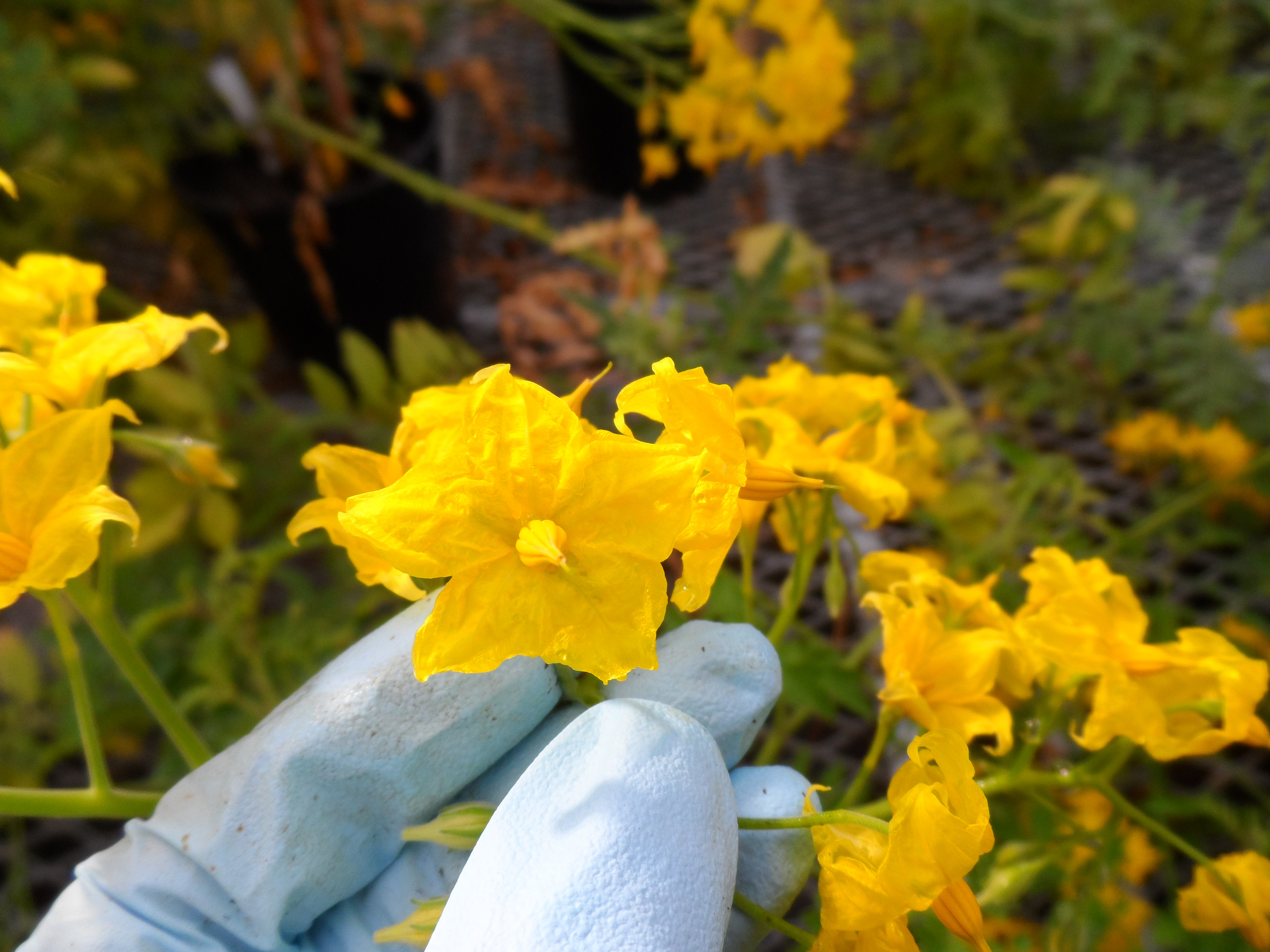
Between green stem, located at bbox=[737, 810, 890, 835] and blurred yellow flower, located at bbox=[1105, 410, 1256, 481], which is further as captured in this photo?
blurred yellow flower, located at bbox=[1105, 410, 1256, 481]

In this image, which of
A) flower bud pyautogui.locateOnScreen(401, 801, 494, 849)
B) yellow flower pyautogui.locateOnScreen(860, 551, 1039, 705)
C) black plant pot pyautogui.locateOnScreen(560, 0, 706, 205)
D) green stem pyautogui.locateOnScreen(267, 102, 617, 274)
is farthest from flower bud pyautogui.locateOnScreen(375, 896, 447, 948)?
black plant pot pyautogui.locateOnScreen(560, 0, 706, 205)

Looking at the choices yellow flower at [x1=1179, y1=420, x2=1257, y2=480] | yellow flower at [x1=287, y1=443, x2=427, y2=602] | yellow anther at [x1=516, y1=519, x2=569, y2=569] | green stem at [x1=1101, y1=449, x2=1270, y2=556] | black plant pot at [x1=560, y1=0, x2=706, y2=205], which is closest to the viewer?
yellow anther at [x1=516, y1=519, x2=569, y2=569]

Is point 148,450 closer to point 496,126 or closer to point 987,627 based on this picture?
point 987,627

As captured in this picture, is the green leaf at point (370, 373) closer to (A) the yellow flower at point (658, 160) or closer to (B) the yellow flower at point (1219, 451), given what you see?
(A) the yellow flower at point (658, 160)

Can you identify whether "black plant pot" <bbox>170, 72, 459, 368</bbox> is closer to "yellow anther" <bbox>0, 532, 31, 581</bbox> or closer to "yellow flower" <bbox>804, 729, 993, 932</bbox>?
"yellow anther" <bbox>0, 532, 31, 581</bbox>

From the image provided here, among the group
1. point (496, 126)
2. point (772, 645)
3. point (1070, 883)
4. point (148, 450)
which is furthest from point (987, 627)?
point (496, 126)

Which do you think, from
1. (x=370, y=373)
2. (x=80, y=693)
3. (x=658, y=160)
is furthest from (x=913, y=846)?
(x=658, y=160)
